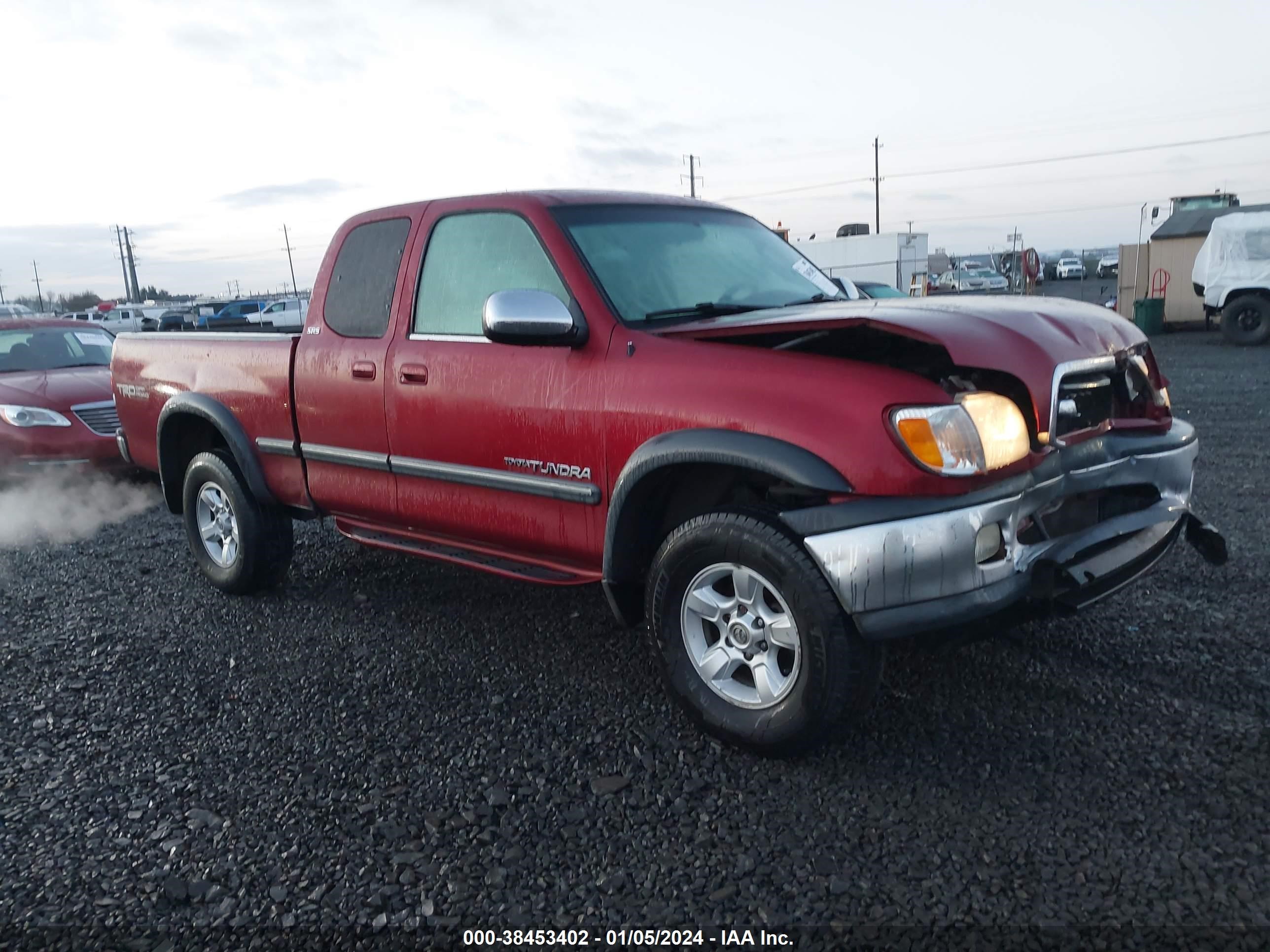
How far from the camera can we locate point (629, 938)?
8.11ft

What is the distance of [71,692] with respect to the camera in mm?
4152

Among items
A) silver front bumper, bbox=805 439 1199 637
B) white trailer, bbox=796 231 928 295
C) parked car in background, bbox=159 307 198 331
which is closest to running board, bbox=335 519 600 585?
silver front bumper, bbox=805 439 1199 637

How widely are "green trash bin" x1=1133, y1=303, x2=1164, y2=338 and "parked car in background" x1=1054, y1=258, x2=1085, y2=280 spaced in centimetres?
3547

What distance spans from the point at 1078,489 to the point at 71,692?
13.0 feet

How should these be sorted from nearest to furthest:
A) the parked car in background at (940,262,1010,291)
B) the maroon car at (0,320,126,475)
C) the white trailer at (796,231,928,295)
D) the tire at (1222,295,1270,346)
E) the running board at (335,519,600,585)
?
the running board at (335,519,600,585), the maroon car at (0,320,126,475), the tire at (1222,295,1270,346), the white trailer at (796,231,928,295), the parked car in background at (940,262,1010,291)

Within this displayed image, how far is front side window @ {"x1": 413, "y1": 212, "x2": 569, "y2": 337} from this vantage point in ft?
12.9

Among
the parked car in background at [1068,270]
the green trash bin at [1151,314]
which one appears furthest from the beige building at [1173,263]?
the parked car in background at [1068,270]

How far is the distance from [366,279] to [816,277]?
80.8 inches

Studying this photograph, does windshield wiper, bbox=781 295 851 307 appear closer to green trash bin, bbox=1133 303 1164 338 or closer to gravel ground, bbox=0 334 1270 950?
gravel ground, bbox=0 334 1270 950

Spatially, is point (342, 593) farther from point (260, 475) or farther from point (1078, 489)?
point (1078, 489)

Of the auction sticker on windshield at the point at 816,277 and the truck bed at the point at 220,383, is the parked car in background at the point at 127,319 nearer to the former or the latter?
the truck bed at the point at 220,383

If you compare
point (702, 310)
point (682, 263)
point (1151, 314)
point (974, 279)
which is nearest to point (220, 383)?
point (682, 263)

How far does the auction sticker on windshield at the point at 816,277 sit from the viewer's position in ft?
14.8

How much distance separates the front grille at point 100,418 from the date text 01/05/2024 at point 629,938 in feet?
23.3
